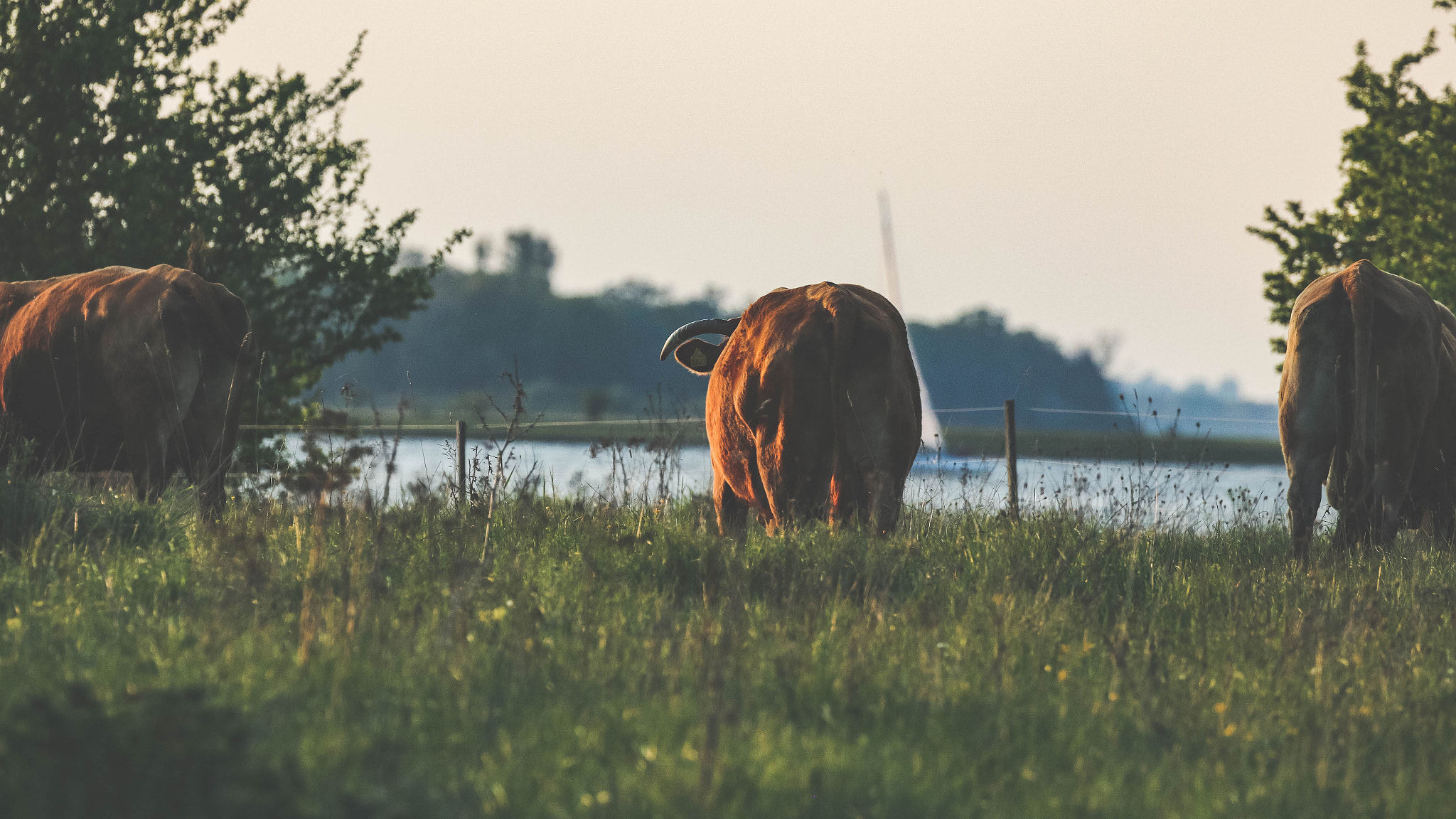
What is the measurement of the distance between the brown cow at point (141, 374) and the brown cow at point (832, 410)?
3.36m

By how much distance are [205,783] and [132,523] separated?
4.08m

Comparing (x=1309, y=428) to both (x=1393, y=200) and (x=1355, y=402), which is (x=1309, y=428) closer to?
(x=1355, y=402)

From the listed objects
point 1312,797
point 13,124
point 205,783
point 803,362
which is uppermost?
point 13,124

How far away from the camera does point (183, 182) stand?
13078 mm

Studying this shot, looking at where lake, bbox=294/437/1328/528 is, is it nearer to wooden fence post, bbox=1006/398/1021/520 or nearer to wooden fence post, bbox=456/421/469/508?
wooden fence post, bbox=1006/398/1021/520

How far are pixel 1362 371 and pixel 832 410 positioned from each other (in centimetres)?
310

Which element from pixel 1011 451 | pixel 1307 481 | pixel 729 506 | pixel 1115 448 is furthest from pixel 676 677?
pixel 1011 451

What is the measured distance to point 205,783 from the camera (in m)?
2.89

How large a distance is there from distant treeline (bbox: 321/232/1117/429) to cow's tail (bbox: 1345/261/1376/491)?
7912cm

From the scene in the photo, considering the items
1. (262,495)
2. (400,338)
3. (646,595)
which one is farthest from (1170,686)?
(400,338)

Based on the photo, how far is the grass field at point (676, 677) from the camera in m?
3.14

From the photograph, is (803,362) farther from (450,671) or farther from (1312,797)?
(1312,797)

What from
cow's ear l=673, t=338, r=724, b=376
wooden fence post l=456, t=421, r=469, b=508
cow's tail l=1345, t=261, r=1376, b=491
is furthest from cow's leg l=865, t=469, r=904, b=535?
wooden fence post l=456, t=421, r=469, b=508

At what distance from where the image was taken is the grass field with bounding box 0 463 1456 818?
3.14 meters
